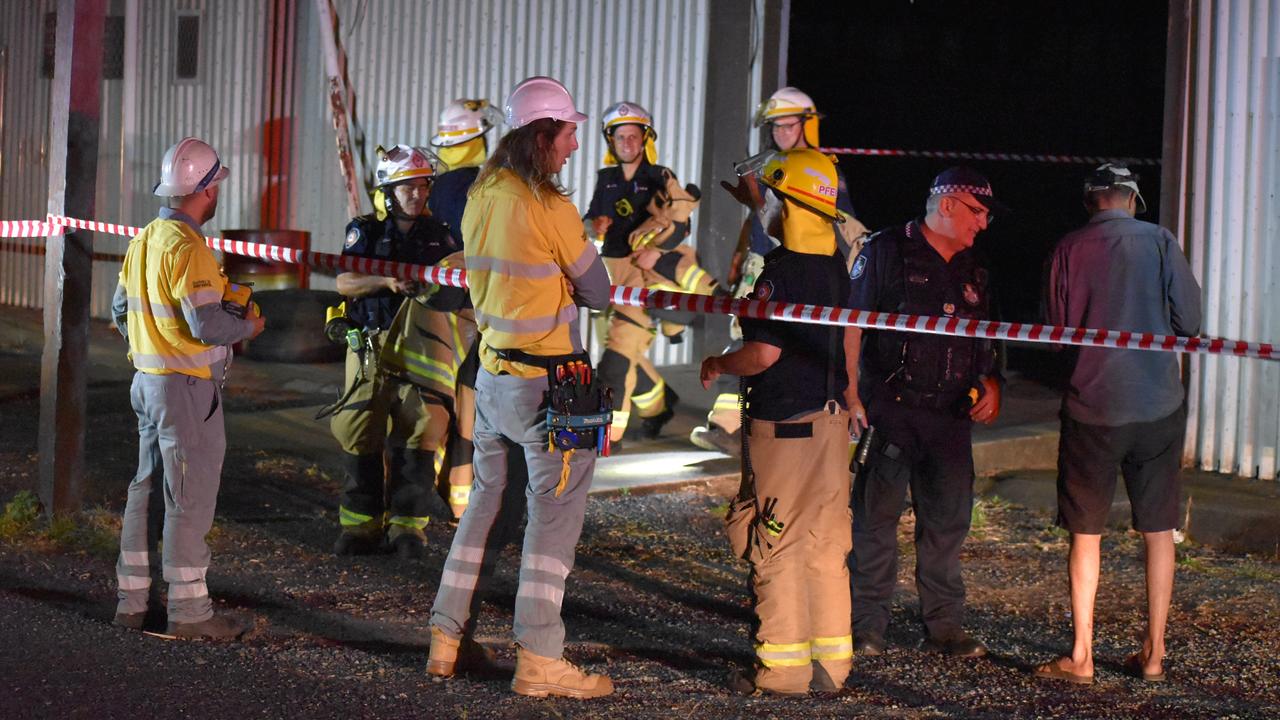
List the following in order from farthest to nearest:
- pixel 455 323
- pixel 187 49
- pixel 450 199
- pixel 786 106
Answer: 1. pixel 187 49
2. pixel 786 106
3. pixel 450 199
4. pixel 455 323

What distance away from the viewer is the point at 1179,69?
9.27 metres

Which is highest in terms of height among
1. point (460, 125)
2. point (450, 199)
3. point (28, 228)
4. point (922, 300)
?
point (460, 125)

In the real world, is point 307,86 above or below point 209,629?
above

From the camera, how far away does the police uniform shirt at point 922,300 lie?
583 cm

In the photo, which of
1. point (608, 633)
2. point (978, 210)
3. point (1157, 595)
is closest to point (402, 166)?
point (608, 633)

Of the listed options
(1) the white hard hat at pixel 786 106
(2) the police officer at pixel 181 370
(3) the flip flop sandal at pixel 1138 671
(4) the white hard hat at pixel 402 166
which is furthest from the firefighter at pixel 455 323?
(3) the flip flop sandal at pixel 1138 671

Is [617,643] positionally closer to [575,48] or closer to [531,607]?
[531,607]

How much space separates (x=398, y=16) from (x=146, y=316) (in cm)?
887

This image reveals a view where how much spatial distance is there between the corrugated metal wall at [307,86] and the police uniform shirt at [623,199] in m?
2.43

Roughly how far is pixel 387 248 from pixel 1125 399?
3444 mm

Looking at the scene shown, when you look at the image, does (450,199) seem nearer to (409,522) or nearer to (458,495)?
(458,495)

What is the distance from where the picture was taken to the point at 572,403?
16.4ft

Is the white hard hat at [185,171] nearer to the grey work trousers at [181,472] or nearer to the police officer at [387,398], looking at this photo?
the grey work trousers at [181,472]

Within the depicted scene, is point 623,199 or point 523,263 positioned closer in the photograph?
point 523,263
